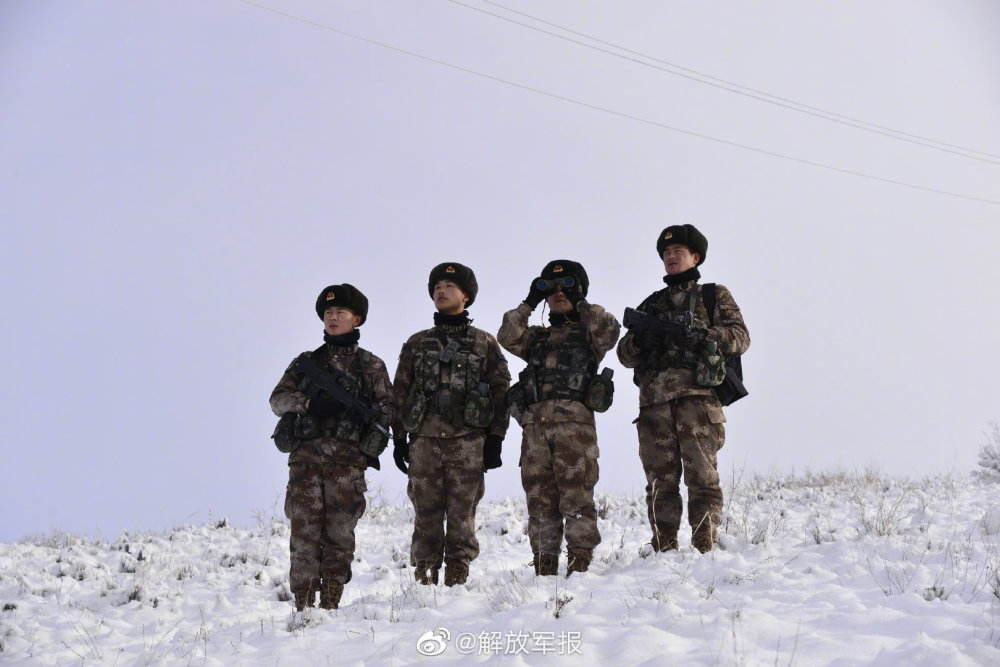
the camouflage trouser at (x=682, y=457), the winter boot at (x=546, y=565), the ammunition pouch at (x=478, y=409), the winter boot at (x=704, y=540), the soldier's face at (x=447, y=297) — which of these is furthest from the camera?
the soldier's face at (x=447, y=297)

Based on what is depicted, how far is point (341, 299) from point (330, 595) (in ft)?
7.34

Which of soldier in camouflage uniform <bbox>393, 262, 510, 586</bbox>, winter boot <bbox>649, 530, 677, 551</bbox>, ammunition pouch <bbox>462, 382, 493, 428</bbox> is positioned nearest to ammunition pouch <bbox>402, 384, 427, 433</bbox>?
soldier in camouflage uniform <bbox>393, 262, 510, 586</bbox>

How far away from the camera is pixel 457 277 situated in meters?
5.86

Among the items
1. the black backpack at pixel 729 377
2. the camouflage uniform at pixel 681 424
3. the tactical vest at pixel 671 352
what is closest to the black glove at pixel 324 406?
the camouflage uniform at pixel 681 424

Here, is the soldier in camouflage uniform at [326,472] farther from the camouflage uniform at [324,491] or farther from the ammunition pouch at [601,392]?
the ammunition pouch at [601,392]

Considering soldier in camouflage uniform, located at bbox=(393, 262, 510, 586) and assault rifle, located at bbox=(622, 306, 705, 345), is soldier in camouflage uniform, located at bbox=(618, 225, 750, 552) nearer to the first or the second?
assault rifle, located at bbox=(622, 306, 705, 345)

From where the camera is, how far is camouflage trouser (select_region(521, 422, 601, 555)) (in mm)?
5211

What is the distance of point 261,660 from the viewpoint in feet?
12.2

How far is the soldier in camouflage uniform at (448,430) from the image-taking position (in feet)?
Answer: 17.7

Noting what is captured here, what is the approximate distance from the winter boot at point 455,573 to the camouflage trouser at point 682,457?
1.43 m

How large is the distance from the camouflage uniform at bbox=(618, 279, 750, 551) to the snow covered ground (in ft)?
1.06

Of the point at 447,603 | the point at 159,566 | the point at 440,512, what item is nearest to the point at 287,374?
the point at 440,512

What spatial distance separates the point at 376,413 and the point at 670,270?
2.55 meters

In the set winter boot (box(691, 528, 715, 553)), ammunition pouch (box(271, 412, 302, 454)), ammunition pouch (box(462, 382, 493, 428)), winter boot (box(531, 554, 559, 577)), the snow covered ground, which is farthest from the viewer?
ammunition pouch (box(271, 412, 302, 454))
